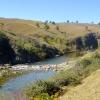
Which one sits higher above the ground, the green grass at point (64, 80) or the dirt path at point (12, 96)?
the green grass at point (64, 80)

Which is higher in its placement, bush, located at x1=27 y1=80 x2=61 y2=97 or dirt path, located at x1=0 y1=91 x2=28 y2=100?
bush, located at x1=27 y1=80 x2=61 y2=97

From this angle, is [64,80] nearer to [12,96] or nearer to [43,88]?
[43,88]

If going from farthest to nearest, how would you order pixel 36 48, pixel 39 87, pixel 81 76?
pixel 36 48, pixel 81 76, pixel 39 87

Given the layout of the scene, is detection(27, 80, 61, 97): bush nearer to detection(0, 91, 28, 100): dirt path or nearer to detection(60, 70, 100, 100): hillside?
detection(0, 91, 28, 100): dirt path

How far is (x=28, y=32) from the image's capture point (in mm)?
152875

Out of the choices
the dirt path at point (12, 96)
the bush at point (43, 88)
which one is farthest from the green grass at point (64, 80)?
the dirt path at point (12, 96)

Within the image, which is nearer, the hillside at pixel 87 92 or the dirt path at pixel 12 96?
the hillside at pixel 87 92

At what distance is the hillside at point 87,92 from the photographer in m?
37.8

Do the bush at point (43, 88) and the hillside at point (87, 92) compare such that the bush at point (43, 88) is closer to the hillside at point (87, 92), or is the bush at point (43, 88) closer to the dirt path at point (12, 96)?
the dirt path at point (12, 96)

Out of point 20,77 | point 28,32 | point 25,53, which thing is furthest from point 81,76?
point 28,32

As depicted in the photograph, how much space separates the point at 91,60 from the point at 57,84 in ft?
47.7

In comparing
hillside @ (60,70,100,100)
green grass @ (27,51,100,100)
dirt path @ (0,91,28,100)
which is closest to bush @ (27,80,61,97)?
green grass @ (27,51,100,100)

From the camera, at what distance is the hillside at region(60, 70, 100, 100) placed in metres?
37.8

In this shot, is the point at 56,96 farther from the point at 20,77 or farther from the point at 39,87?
the point at 20,77
